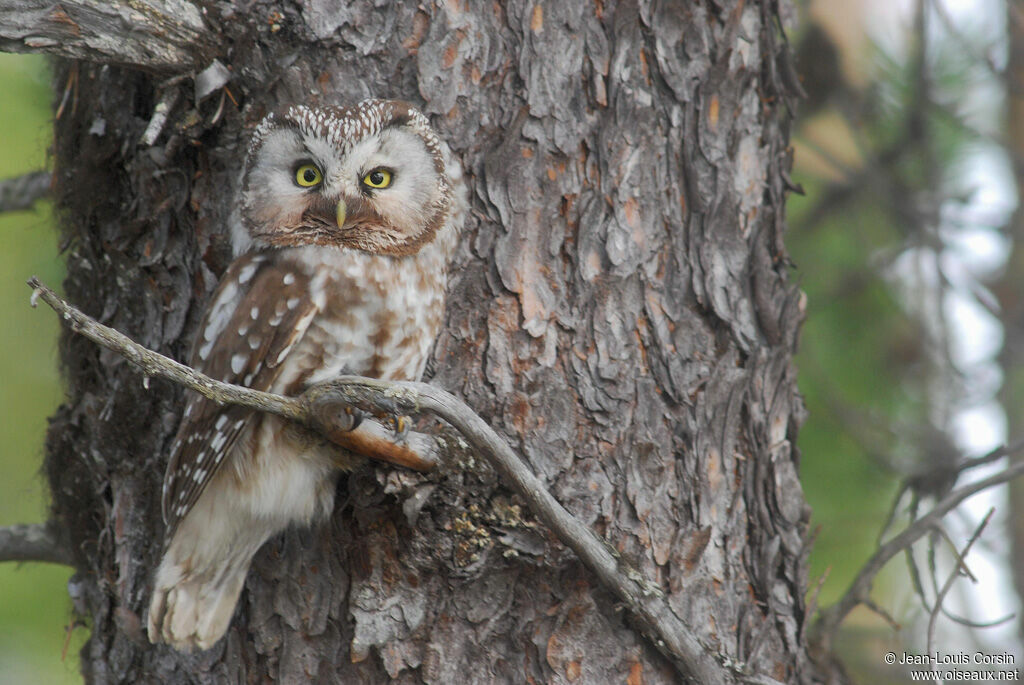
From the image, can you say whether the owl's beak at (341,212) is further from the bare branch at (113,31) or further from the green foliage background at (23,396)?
the green foliage background at (23,396)

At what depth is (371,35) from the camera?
1797mm

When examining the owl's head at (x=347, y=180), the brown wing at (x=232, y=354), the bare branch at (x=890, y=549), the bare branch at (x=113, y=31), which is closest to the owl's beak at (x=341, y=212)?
the owl's head at (x=347, y=180)

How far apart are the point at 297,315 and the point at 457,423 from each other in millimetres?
480

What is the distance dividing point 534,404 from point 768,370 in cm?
57

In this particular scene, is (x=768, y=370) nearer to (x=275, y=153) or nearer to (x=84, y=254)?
(x=275, y=153)

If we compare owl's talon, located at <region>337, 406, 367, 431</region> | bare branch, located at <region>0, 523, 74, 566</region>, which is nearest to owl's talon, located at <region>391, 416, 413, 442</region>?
owl's talon, located at <region>337, 406, 367, 431</region>

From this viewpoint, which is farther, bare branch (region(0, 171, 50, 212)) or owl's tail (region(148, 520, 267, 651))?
bare branch (region(0, 171, 50, 212))

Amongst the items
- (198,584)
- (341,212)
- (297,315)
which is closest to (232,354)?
(297,315)

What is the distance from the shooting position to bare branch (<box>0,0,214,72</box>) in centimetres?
159

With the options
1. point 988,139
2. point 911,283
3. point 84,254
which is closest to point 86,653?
point 84,254

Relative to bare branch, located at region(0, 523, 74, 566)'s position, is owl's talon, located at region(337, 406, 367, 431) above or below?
above

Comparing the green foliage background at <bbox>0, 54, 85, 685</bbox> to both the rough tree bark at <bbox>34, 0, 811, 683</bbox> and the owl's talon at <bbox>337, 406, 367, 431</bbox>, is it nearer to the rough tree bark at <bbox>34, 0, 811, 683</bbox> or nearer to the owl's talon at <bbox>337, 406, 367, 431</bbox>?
the rough tree bark at <bbox>34, 0, 811, 683</bbox>

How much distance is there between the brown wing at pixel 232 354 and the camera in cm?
174

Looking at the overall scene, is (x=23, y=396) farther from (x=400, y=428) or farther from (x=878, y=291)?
(x=878, y=291)
